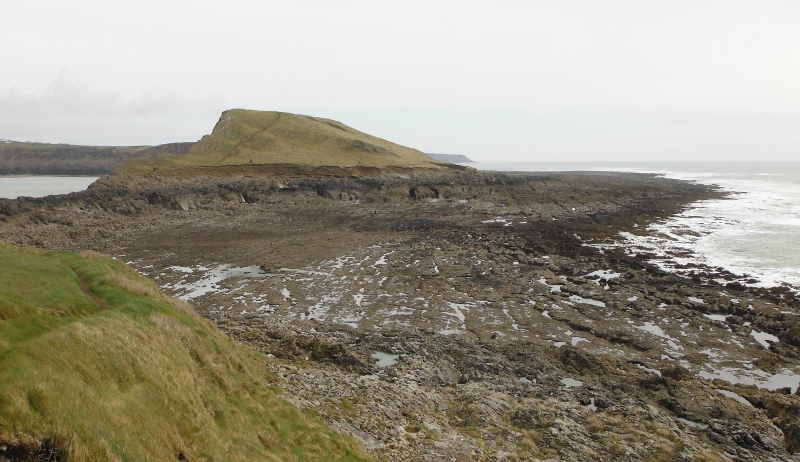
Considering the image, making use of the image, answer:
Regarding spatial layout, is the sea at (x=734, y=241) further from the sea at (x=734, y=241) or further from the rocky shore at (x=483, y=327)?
the rocky shore at (x=483, y=327)

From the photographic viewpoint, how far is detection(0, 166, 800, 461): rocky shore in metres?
16.9

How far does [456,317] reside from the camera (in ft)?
99.0

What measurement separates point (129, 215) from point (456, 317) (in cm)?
5778

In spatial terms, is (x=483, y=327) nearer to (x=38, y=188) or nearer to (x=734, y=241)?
(x=734, y=241)

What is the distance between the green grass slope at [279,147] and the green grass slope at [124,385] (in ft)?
293

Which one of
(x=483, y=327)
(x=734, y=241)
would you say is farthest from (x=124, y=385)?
(x=734, y=241)

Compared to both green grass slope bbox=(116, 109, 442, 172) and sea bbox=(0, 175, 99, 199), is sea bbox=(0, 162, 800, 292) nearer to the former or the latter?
green grass slope bbox=(116, 109, 442, 172)

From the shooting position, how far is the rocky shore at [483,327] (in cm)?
1686

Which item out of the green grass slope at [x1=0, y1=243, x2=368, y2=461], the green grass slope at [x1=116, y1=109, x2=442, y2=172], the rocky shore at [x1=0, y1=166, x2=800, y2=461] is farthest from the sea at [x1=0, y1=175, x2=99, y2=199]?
the green grass slope at [x1=0, y1=243, x2=368, y2=461]

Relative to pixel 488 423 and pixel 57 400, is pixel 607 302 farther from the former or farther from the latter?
pixel 57 400

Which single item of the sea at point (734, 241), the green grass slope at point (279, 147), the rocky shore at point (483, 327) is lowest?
the rocky shore at point (483, 327)

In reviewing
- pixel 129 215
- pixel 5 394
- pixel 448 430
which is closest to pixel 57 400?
pixel 5 394

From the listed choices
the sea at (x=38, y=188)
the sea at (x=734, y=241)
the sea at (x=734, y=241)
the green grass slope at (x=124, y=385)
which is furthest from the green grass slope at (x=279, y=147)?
the green grass slope at (x=124, y=385)

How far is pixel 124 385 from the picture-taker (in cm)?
1042
